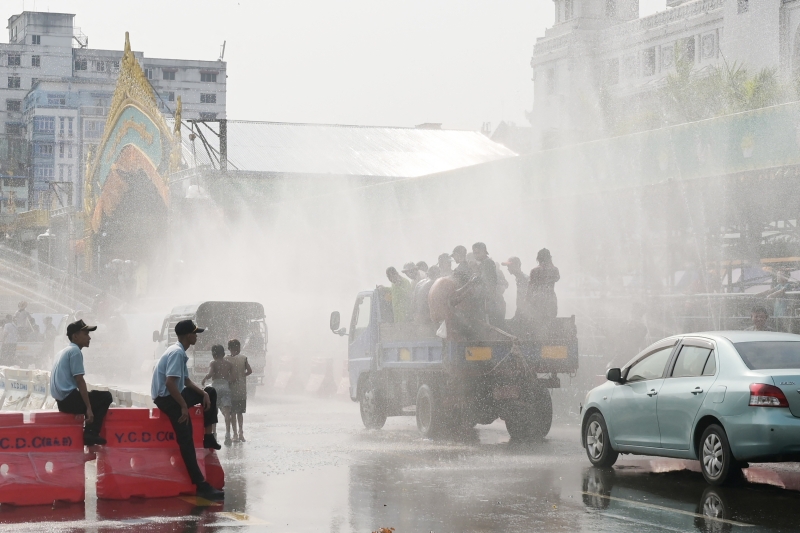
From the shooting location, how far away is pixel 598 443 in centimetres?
1262

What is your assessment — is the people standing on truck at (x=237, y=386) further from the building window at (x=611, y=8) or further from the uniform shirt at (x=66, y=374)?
the building window at (x=611, y=8)

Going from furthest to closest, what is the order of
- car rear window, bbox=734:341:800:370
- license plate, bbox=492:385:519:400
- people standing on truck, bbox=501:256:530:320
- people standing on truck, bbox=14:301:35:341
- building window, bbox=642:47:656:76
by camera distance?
building window, bbox=642:47:656:76 < people standing on truck, bbox=14:301:35:341 < people standing on truck, bbox=501:256:530:320 < license plate, bbox=492:385:519:400 < car rear window, bbox=734:341:800:370

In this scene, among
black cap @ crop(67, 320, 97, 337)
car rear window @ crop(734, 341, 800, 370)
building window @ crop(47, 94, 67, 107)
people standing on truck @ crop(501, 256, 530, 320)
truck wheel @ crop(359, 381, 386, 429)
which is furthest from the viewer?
building window @ crop(47, 94, 67, 107)

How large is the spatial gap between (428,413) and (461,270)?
6.66ft

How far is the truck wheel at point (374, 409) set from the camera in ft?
58.5

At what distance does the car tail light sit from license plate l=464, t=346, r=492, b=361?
571cm

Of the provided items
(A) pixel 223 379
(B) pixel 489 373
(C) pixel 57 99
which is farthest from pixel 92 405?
(C) pixel 57 99

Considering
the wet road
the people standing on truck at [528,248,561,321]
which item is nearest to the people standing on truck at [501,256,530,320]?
the people standing on truck at [528,248,561,321]

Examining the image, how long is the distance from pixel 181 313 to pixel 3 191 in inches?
3852

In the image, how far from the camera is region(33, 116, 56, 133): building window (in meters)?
120

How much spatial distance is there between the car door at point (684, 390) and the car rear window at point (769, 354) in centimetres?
31

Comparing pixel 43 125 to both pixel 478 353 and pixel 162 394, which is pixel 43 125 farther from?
pixel 162 394

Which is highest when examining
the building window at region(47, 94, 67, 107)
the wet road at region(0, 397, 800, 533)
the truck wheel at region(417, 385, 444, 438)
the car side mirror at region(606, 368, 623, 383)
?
the building window at region(47, 94, 67, 107)

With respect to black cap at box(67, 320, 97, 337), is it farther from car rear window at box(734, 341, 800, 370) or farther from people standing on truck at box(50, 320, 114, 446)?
car rear window at box(734, 341, 800, 370)
